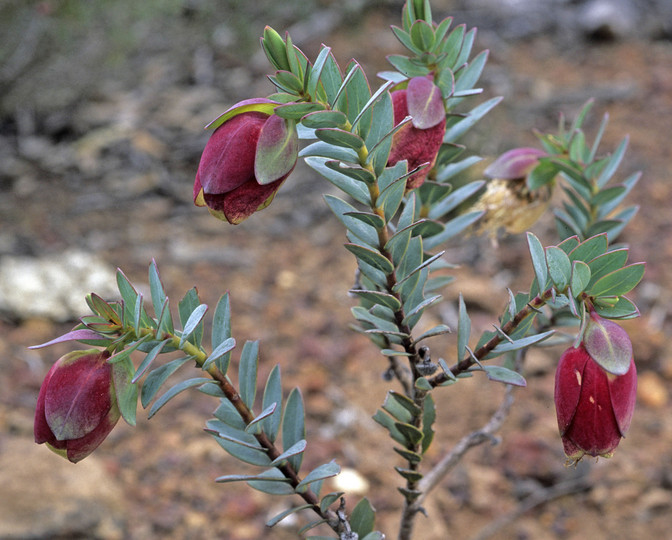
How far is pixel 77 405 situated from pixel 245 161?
241mm

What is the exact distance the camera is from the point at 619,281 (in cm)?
55

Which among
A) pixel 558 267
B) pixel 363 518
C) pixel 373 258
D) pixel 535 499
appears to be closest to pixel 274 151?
pixel 373 258

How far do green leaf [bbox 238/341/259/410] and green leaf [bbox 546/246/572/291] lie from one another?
0.33m

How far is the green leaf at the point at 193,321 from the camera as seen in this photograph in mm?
572

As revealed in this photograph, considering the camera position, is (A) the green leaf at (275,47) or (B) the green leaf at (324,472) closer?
(A) the green leaf at (275,47)

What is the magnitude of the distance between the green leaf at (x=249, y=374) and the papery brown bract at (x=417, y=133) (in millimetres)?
252

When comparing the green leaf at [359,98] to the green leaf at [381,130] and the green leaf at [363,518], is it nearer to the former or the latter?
the green leaf at [381,130]

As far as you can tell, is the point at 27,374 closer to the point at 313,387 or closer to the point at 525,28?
the point at 313,387

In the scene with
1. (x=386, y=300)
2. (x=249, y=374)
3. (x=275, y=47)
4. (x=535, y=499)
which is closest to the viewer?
(x=275, y=47)

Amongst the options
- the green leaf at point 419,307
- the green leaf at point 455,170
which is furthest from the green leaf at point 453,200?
the green leaf at point 419,307

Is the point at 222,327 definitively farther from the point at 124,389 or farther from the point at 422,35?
the point at 422,35

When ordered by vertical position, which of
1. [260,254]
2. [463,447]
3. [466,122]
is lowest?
[260,254]

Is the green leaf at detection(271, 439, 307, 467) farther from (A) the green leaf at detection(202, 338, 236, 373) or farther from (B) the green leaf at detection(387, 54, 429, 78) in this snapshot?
(B) the green leaf at detection(387, 54, 429, 78)

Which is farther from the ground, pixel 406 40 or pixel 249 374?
pixel 406 40
